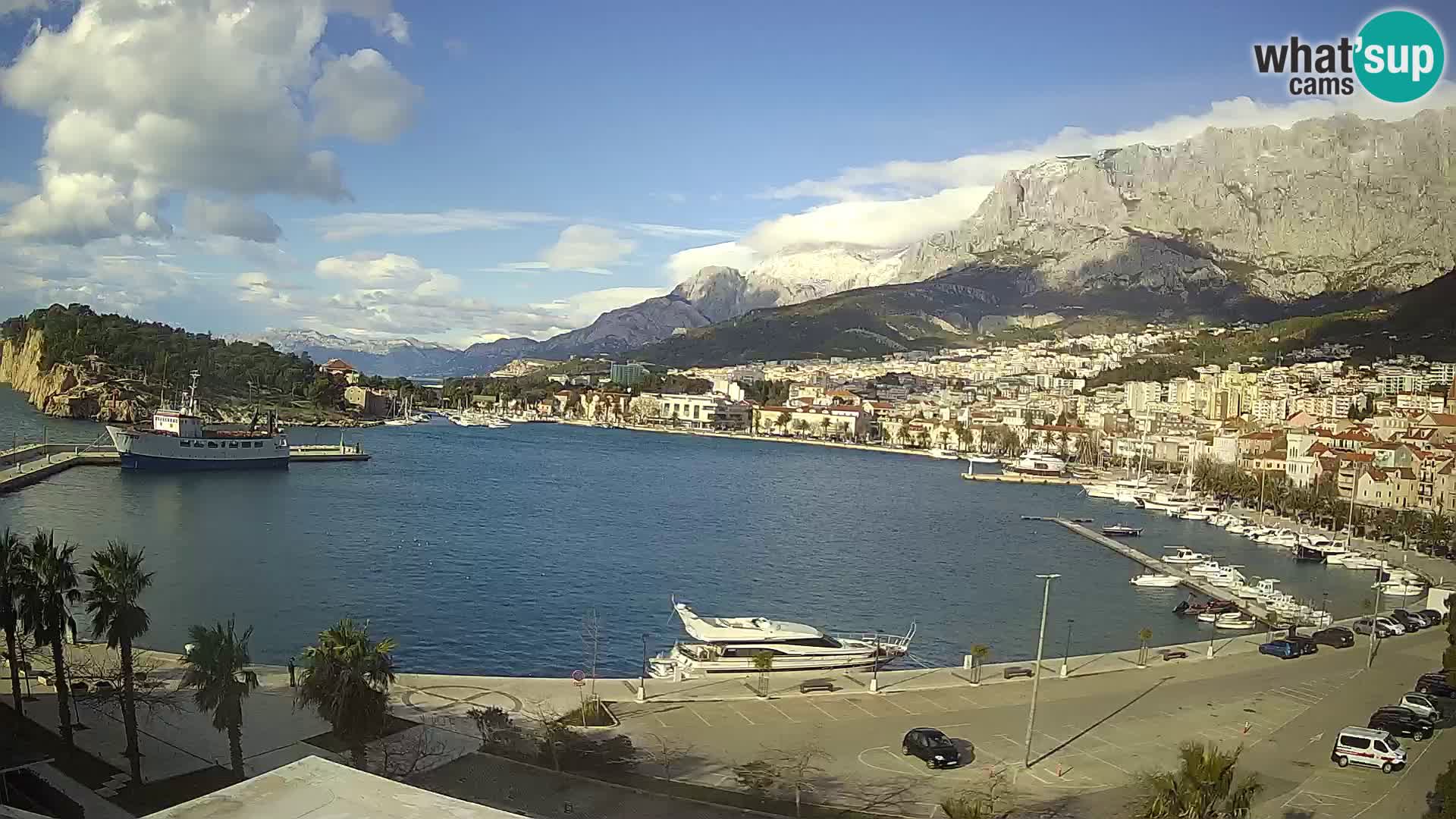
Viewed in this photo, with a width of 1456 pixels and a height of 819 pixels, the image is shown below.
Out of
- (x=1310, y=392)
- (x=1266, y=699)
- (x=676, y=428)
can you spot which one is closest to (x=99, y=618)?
(x=1266, y=699)

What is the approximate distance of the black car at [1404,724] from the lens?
36.0ft

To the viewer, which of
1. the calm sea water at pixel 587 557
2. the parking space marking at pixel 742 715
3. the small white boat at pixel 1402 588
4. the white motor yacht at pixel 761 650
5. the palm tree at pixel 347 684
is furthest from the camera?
the small white boat at pixel 1402 588

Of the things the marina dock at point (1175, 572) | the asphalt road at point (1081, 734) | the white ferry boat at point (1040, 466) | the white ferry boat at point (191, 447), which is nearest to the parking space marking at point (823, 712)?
the asphalt road at point (1081, 734)

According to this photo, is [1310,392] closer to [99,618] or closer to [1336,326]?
[1336,326]

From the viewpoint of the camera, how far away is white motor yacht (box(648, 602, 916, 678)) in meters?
14.9

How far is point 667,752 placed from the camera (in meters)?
9.66

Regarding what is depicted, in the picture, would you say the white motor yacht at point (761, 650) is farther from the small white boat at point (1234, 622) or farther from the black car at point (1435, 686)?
the small white boat at point (1234, 622)

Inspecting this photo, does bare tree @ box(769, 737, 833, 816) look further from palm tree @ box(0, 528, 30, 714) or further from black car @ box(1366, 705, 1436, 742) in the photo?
palm tree @ box(0, 528, 30, 714)

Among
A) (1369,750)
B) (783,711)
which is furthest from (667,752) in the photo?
(1369,750)

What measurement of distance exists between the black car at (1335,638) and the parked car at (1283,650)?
36.9 inches

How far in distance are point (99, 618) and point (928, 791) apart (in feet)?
24.4

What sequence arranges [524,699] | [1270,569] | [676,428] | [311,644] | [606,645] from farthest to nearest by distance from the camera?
[676,428] → [1270,569] → [606,645] → [311,644] → [524,699]

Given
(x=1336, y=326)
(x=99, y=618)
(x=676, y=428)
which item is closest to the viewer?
(x=99, y=618)

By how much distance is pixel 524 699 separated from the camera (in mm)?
11422
